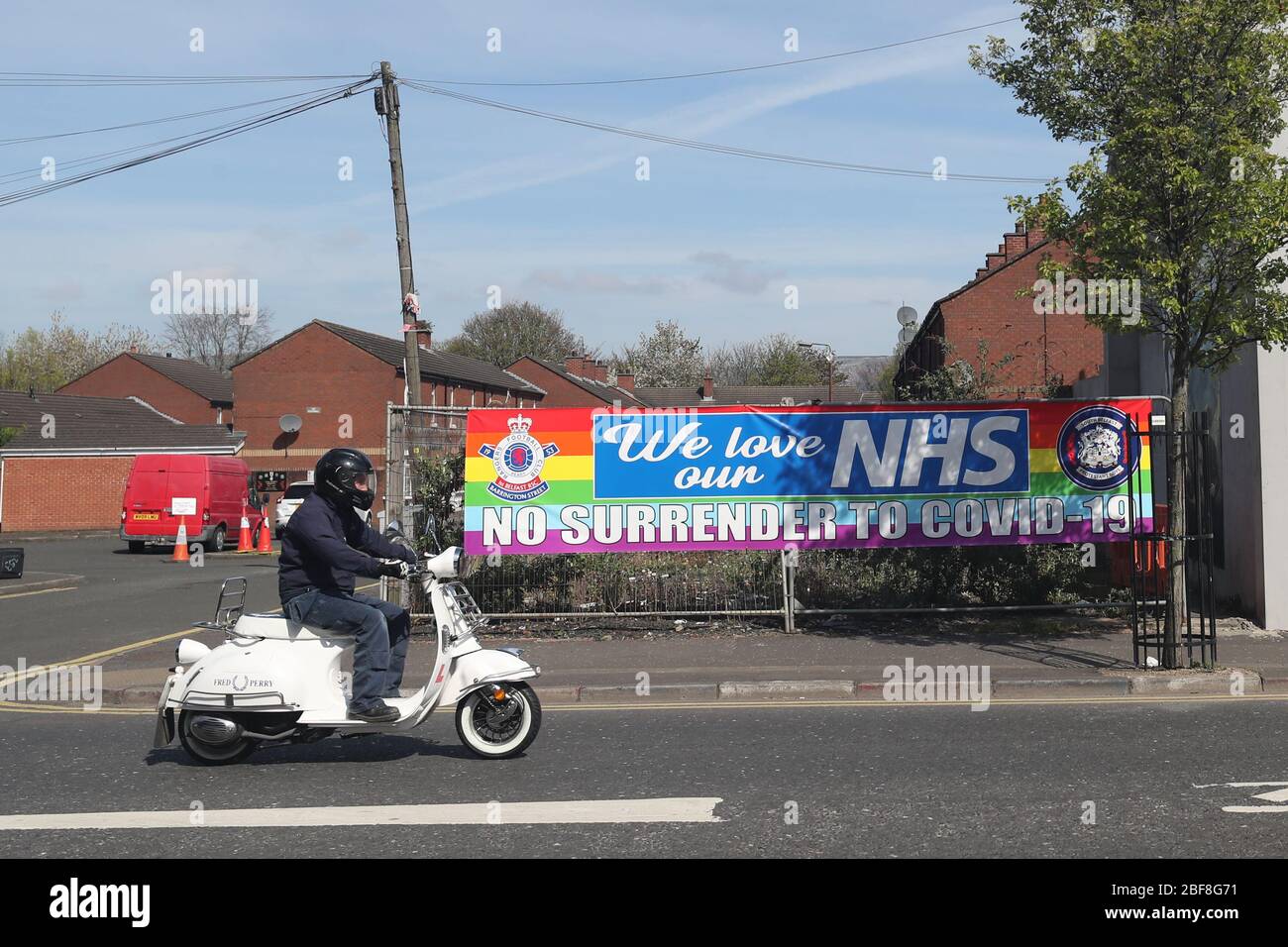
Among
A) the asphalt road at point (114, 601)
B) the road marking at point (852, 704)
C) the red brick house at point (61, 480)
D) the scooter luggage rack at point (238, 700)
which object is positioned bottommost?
the road marking at point (852, 704)

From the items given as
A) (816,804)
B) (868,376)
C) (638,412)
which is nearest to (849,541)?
(638,412)

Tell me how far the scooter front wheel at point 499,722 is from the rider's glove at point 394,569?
0.84 m

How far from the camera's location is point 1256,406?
12.1 metres

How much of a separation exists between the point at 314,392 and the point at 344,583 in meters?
47.2

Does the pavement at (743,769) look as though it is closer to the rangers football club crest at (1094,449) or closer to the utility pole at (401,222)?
the rangers football club crest at (1094,449)

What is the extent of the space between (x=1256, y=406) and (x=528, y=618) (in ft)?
25.3

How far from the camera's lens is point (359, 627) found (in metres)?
7.26

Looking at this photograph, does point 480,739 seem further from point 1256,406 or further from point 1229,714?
point 1256,406

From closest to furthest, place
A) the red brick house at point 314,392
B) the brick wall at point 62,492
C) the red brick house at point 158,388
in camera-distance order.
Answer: the brick wall at point 62,492
the red brick house at point 314,392
the red brick house at point 158,388

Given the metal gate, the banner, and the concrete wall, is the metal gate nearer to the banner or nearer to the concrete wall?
the concrete wall

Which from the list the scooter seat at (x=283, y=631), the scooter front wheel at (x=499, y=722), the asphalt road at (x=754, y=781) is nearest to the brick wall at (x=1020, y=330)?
the asphalt road at (x=754, y=781)

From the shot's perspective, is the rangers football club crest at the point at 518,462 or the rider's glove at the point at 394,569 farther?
the rangers football club crest at the point at 518,462

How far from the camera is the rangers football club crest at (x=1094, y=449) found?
41.5 feet

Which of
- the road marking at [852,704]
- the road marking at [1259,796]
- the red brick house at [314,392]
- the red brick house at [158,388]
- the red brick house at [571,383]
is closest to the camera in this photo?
the road marking at [1259,796]
